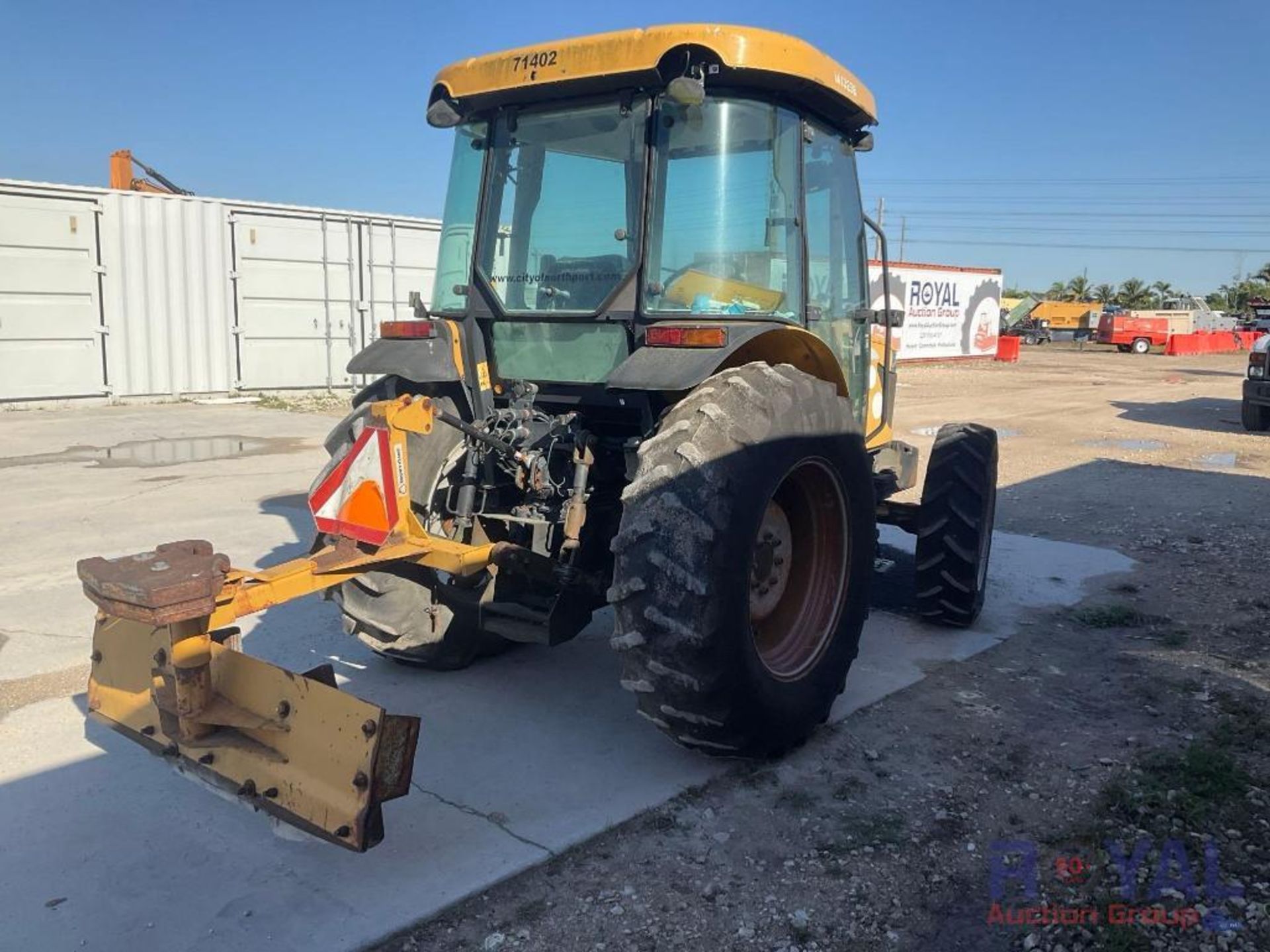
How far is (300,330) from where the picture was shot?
16938mm

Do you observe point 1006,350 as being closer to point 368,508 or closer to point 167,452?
point 167,452

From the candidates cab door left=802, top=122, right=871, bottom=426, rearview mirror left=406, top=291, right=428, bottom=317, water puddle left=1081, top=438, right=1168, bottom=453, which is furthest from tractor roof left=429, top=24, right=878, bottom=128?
water puddle left=1081, top=438, right=1168, bottom=453

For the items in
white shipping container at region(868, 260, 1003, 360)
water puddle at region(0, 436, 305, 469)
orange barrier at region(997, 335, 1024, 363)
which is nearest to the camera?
water puddle at region(0, 436, 305, 469)

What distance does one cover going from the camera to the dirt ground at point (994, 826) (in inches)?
116

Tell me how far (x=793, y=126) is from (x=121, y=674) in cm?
331

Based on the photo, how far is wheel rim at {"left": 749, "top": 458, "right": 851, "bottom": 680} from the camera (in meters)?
4.04

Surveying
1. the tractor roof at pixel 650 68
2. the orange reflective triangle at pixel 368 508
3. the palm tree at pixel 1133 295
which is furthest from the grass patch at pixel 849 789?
the palm tree at pixel 1133 295

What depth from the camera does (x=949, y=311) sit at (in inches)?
1124

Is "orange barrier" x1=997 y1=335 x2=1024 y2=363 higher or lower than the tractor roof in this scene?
lower

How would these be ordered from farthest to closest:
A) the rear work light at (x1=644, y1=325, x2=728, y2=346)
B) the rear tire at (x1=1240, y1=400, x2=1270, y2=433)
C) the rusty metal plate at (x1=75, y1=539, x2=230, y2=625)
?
the rear tire at (x1=1240, y1=400, x2=1270, y2=433) → the rear work light at (x1=644, y1=325, x2=728, y2=346) → the rusty metal plate at (x1=75, y1=539, x2=230, y2=625)

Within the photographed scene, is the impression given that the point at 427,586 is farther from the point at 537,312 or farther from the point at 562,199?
the point at 562,199

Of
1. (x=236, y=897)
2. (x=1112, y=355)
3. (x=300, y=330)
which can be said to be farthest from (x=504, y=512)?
(x=1112, y=355)

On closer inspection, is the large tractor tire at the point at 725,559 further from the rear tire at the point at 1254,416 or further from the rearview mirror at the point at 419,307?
the rear tire at the point at 1254,416

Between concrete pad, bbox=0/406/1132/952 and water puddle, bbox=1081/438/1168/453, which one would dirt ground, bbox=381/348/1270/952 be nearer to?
concrete pad, bbox=0/406/1132/952
